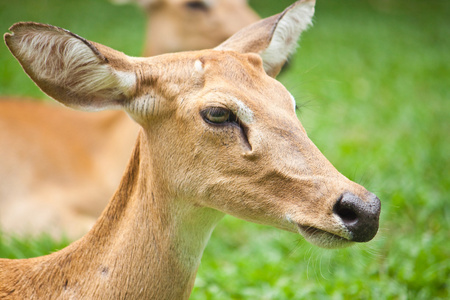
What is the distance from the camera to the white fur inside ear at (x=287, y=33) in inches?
118

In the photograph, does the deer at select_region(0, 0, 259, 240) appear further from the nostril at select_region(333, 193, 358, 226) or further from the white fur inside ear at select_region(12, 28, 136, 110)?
the nostril at select_region(333, 193, 358, 226)

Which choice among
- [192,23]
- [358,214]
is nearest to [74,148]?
[192,23]

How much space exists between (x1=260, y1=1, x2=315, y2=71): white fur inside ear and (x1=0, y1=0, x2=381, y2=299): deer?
376 millimetres

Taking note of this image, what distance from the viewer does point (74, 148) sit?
5.93 metres

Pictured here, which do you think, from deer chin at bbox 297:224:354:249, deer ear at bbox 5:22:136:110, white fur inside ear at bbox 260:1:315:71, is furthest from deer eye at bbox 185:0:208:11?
deer chin at bbox 297:224:354:249

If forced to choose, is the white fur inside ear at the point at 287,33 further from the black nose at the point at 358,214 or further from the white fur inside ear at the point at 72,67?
the black nose at the point at 358,214

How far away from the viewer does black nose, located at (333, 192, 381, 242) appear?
6.97 feet

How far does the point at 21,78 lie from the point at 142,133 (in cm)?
691

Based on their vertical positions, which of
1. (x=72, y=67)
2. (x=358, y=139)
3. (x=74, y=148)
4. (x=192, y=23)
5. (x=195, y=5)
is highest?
(x=72, y=67)

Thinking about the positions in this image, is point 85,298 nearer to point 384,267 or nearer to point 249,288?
point 249,288

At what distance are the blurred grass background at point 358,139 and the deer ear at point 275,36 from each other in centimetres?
20

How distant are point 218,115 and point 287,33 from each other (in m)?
0.93

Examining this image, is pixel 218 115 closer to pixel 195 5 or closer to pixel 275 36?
pixel 275 36

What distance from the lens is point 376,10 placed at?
52.9 ft
